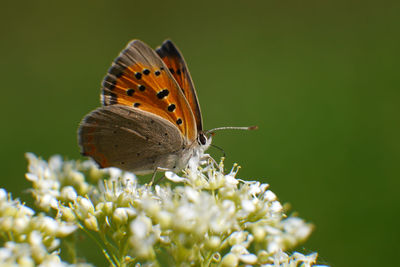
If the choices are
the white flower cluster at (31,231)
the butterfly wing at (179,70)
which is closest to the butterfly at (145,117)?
the butterfly wing at (179,70)

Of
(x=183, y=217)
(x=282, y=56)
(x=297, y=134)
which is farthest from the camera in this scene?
(x=282, y=56)

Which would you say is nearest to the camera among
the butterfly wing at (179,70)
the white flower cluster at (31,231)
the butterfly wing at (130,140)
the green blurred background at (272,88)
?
the white flower cluster at (31,231)

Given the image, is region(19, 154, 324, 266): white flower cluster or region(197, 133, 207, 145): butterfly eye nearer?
region(19, 154, 324, 266): white flower cluster

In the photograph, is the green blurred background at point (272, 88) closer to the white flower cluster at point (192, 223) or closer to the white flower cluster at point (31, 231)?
the white flower cluster at point (192, 223)

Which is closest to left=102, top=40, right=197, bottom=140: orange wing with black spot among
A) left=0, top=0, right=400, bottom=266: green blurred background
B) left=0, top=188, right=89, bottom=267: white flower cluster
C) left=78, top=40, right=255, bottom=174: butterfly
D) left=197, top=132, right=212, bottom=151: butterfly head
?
left=78, top=40, right=255, bottom=174: butterfly

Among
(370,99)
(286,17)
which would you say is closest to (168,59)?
(370,99)

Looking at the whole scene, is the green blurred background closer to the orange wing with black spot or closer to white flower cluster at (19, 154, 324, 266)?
white flower cluster at (19, 154, 324, 266)

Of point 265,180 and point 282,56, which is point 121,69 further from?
point 282,56
